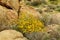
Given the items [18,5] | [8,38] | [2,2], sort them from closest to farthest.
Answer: [8,38]
[2,2]
[18,5]

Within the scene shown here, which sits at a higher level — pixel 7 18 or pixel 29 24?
pixel 7 18

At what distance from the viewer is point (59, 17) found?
12539mm

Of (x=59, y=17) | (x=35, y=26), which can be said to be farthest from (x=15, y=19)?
(x=59, y=17)

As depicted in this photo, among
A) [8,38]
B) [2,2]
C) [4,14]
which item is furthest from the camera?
[2,2]

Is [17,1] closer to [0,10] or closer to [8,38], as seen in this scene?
[0,10]

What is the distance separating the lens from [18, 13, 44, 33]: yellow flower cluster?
1048cm

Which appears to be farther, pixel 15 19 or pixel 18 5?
pixel 18 5

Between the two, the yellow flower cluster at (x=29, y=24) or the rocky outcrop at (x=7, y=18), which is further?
the yellow flower cluster at (x=29, y=24)

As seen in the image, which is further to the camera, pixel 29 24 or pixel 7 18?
pixel 29 24

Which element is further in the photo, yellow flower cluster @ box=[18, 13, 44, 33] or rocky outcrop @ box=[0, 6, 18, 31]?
yellow flower cluster @ box=[18, 13, 44, 33]

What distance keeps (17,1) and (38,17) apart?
1.59 metres

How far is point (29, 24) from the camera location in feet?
35.5

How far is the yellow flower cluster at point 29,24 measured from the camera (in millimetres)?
10477

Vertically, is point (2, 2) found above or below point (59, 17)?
above
